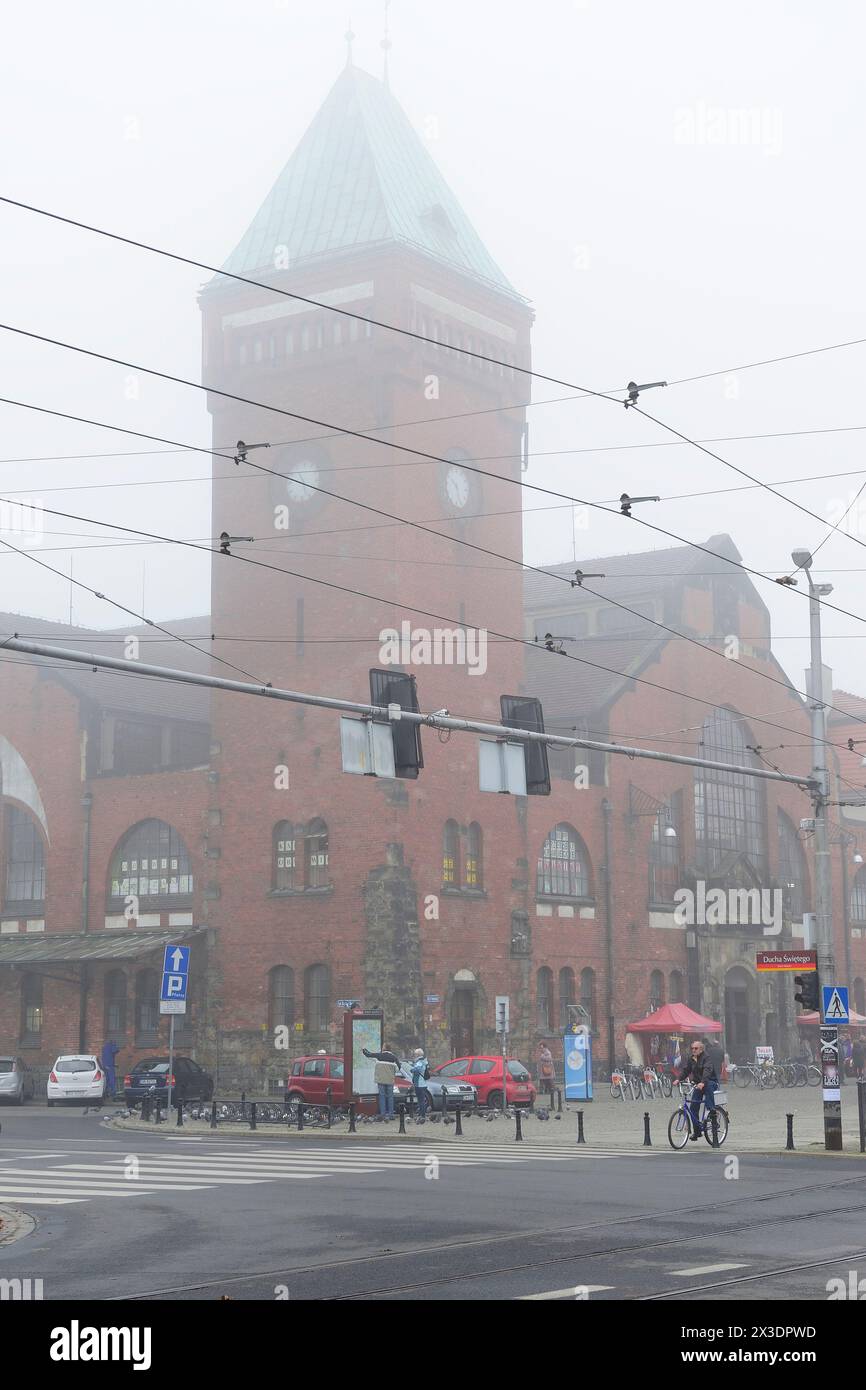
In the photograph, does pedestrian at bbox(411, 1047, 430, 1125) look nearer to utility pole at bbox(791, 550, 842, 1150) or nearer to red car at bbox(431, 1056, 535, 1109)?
red car at bbox(431, 1056, 535, 1109)

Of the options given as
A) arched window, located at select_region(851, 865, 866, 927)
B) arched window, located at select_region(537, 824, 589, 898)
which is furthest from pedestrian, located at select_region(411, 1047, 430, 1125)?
arched window, located at select_region(851, 865, 866, 927)

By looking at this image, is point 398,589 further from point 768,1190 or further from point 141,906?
point 768,1190

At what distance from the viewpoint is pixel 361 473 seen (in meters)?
45.6

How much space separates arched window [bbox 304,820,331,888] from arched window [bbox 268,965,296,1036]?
2.47m

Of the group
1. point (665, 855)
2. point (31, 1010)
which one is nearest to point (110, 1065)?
point (31, 1010)

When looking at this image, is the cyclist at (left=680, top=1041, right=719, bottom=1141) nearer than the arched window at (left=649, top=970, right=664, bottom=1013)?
Yes

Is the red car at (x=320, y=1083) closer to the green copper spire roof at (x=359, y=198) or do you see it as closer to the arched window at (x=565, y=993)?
the arched window at (x=565, y=993)

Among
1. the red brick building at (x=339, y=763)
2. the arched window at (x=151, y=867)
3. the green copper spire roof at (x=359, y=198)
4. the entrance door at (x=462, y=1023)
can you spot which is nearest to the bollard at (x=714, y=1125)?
the red brick building at (x=339, y=763)

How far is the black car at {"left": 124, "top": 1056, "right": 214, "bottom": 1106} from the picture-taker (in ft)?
133

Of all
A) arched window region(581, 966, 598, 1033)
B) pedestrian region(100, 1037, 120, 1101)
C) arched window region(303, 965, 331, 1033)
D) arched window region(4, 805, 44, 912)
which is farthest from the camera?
arched window region(4, 805, 44, 912)

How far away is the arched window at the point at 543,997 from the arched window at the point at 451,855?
186 inches

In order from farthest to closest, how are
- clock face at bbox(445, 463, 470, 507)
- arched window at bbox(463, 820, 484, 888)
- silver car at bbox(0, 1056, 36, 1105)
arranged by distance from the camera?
clock face at bbox(445, 463, 470, 507) < arched window at bbox(463, 820, 484, 888) < silver car at bbox(0, 1056, 36, 1105)

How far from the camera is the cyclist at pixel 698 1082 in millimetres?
24828

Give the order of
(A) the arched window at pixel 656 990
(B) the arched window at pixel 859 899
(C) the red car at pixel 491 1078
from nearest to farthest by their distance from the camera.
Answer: (C) the red car at pixel 491 1078 → (A) the arched window at pixel 656 990 → (B) the arched window at pixel 859 899
